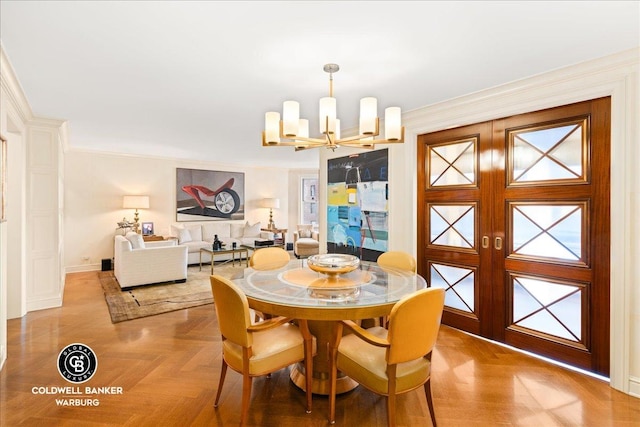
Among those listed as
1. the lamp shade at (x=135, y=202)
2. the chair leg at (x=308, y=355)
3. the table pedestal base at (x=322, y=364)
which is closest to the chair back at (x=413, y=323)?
the chair leg at (x=308, y=355)

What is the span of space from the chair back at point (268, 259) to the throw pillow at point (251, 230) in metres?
4.45

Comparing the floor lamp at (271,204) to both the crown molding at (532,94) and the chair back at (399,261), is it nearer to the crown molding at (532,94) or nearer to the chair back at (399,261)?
the crown molding at (532,94)

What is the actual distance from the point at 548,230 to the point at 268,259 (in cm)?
254

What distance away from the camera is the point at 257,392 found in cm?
220

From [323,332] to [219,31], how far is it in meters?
→ 2.09

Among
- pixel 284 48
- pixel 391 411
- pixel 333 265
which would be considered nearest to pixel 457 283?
pixel 333 265

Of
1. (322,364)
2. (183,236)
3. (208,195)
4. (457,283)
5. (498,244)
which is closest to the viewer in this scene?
(322,364)

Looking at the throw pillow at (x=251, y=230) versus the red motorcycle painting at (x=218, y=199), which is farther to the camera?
the throw pillow at (x=251, y=230)

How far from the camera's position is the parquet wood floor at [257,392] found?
193 cm

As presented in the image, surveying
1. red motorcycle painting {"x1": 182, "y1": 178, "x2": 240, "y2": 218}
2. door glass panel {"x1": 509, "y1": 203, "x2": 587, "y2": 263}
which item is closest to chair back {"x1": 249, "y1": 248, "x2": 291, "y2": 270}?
door glass panel {"x1": 509, "y1": 203, "x2": 587, "y2": 263}

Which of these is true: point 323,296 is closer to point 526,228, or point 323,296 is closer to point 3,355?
point 526,228

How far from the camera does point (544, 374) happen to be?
2463mm

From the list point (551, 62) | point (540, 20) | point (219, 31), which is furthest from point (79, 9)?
point (551, 62)

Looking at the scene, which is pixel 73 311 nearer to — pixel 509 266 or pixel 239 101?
pixel 239 101
